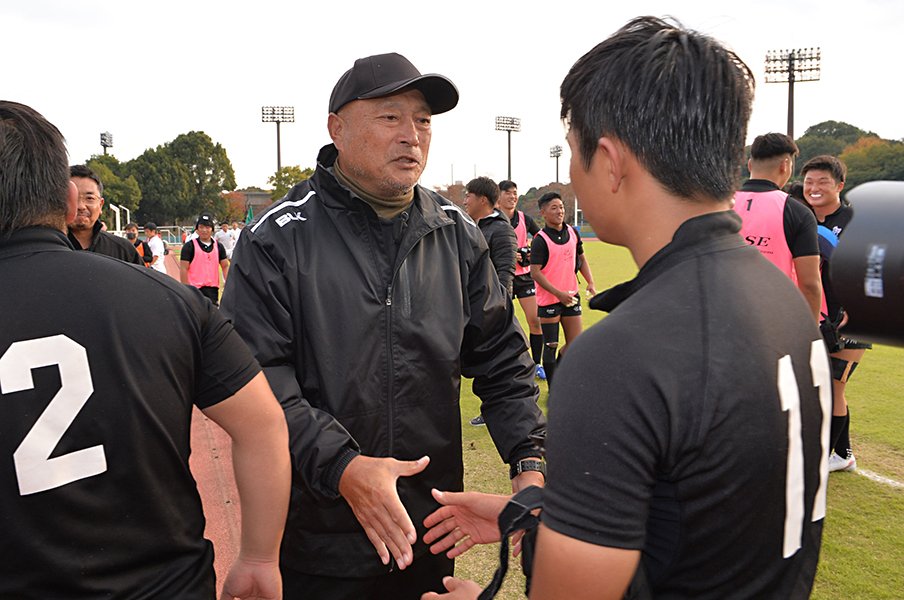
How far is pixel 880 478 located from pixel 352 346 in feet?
15.0

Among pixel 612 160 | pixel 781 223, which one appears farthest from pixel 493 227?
pixel 612 160

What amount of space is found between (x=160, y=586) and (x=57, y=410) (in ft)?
A: 1.55

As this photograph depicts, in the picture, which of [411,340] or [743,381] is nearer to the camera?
[743,381]

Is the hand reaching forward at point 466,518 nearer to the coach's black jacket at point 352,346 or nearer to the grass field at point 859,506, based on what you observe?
the coach's black jacket at point 352,346

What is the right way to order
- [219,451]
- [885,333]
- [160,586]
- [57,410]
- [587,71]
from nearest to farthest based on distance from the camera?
[885,333]
[587,71]
[57,410]
[160,586]
[219,451]

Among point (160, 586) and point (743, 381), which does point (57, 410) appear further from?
point (743, 381)

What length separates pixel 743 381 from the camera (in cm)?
105

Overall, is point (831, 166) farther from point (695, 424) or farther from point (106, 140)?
point (106, 140)

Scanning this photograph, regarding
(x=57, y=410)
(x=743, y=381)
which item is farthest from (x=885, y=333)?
(x=57, y=410)

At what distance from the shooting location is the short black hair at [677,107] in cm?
118

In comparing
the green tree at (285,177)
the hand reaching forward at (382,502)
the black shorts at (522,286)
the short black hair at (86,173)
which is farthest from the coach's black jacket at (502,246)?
the green tree at (285,177)

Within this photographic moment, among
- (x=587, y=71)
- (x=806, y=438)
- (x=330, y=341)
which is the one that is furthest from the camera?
(x=330, y=341)

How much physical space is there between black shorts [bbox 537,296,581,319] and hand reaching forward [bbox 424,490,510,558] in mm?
5954

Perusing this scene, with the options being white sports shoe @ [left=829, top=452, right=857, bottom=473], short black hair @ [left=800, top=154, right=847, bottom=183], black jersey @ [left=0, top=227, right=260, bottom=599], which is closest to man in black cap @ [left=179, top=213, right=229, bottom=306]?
short black hair @ [left=800, top=154, right=847, bottom=183]
